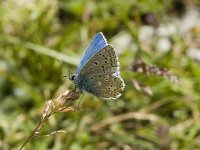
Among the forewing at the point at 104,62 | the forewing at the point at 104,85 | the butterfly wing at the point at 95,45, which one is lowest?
the forewing at the point at 104,85

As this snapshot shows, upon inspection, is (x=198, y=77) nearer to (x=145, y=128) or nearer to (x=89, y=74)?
(x=145, y=128)

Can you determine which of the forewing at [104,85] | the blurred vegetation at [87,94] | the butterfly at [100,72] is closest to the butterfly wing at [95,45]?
the butterfly at [100,72]

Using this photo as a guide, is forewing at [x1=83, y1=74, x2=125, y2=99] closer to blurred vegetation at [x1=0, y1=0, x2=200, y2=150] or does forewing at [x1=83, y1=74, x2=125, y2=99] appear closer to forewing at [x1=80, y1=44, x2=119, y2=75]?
forewing at [x1=80, y1=44, x2=119, y2=75]

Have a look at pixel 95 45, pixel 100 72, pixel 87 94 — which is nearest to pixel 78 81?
pixel 100 72

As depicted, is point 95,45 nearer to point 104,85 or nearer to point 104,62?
point 104,62

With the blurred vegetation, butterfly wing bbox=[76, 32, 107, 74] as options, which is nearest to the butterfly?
butterfly wing bbox=[76, 32, 107, 74]

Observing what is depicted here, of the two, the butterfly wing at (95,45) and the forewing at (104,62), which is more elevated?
the butterfly wing at (95,45)

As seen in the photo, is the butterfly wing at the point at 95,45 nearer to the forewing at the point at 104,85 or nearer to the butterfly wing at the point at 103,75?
the butterfly wing at the point at 103,75

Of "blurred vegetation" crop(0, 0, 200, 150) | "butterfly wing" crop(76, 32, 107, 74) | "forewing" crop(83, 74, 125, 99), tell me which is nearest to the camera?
"butterfly wing" crop(76, 32, 107, 74)
